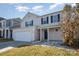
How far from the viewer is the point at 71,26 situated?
15.2 metres

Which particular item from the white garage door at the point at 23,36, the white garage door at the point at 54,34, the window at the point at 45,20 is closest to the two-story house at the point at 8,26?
the white garage door at the point at 23,36

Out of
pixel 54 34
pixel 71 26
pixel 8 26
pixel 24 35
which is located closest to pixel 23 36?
pixel 24 35

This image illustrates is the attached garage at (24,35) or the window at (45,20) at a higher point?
the window at (45,20)

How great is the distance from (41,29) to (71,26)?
717 centimetres

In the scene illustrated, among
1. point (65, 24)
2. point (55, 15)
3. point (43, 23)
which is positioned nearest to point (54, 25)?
point (55, 15)

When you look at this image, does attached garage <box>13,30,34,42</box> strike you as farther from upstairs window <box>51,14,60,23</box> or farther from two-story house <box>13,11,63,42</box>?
upstairs window <box>51,14,60,23</box>

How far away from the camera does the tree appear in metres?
15.2

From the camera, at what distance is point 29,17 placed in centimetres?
2491

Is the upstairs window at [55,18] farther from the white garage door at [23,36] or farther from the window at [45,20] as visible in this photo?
the white garage door at [23,36]

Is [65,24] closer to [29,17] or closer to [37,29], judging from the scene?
[37,29]

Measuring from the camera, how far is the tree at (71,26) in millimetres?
15188

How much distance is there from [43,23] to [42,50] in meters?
9.44

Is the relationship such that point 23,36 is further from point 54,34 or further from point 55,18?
point 55,18

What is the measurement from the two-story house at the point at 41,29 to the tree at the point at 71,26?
11.2ft
